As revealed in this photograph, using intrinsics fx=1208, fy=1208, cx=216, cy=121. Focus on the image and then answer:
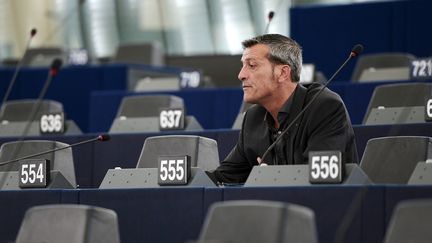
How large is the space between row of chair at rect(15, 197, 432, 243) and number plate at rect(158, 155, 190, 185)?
2.47 ft

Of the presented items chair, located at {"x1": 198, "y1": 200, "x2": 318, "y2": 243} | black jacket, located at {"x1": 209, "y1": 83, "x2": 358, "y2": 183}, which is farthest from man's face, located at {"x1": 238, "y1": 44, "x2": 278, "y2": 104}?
chair, located at {"x1": 198, "y1": 200, "x2": 318, "y2": 243}

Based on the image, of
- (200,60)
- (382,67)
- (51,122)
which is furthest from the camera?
(200,60)

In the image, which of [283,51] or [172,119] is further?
[172,119]

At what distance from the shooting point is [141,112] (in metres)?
8.37

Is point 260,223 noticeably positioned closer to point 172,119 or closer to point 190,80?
point 172,119

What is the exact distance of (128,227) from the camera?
528 centimetres

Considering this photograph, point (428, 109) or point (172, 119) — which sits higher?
point (428, 109)

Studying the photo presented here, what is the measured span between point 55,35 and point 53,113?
9.43m

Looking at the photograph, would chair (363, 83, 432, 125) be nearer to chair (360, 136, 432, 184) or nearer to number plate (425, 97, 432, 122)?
number plate (425, 97, 432, 122)

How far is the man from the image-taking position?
5.57 meters

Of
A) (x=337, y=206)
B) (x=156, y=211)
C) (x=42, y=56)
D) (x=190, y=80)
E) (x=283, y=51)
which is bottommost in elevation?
(x=156, y=211)

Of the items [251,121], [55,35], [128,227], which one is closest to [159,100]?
[251,121]

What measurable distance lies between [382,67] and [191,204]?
188 inches

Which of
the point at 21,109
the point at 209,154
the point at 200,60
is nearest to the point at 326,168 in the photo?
the point at 209,154
